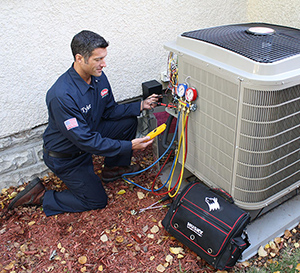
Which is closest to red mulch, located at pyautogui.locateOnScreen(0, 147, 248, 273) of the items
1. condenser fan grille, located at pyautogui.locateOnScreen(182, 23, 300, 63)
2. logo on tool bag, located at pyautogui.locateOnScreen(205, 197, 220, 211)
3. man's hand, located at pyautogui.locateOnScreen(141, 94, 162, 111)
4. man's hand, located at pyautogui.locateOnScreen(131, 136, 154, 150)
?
logo on tool bag, located at pyautogui.locateOnScreen(205, 197, 220, 211)

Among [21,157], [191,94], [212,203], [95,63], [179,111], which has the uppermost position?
[95,63]

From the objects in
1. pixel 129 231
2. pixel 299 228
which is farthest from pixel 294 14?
pixel 129 231

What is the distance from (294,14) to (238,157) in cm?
184

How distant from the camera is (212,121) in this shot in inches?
90.6

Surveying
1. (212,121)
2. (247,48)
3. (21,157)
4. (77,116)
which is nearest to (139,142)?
(77,116)

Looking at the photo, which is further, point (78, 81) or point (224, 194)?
point (78, 81)

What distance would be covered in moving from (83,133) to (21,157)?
3.27ft

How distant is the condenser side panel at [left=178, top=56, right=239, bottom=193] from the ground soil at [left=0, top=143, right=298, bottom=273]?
0.58m

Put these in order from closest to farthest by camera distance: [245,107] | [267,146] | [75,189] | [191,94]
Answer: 1. [245,107]
2. [267,146]
3. [191,94]
4. [75,189]

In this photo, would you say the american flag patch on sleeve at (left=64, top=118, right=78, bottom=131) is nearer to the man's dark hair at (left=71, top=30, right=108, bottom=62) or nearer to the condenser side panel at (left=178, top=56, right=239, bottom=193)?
the man's dark hair at (left=71, top=30, right=108, bottom=62)

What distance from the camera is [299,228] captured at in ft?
8.50

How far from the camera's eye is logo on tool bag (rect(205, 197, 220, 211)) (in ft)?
7.48

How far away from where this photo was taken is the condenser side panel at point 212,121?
2094 millimetres

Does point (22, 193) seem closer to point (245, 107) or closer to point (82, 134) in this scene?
point (82, 134)
